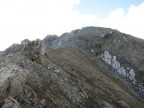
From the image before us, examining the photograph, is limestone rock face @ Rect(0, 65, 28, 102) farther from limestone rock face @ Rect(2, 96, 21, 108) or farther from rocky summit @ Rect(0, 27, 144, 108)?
limestone rock face @ Rect(2, 96, 21, 108)

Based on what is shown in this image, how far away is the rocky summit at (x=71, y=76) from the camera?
34.6 meters

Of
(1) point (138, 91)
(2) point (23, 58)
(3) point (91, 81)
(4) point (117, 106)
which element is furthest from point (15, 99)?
(1) point (138, 91)

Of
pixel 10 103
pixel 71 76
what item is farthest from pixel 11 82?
pixel 71 76

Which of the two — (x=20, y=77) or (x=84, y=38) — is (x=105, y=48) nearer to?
(x=84, y=38)

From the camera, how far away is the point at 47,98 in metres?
39.9

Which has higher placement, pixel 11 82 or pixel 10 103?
pixel 11 82

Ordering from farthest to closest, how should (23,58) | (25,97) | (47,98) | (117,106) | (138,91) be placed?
(138,91)
(117,106)
(23,58)
(47,98)
(25,97)

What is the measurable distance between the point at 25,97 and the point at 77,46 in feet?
242

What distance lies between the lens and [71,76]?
55031mm

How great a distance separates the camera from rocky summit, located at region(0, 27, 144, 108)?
113 feet

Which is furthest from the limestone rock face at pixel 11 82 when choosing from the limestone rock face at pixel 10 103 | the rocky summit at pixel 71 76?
the limestone rock face at pixel 10 103

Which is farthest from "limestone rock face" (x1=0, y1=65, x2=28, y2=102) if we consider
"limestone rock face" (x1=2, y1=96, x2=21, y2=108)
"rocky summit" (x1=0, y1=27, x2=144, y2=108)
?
"limestone rock face" (x1=2, y1=96, x2=21, y2=108)

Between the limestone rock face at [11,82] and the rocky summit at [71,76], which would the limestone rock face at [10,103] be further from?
the limestone rock face at [11,82]

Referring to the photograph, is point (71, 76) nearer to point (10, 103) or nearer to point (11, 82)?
point (11, 82)
